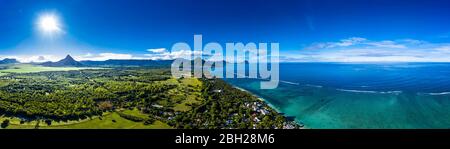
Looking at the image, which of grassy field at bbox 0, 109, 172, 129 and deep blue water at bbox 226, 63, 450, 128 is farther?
deep blue water at bbox 226, 63, 450, 128

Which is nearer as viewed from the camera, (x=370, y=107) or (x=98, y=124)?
(x=98, y=124)

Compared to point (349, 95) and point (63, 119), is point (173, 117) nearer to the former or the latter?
point (63, 119)

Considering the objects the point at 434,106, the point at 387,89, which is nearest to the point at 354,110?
the point at 434,106

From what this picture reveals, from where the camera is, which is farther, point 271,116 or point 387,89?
point 387,89

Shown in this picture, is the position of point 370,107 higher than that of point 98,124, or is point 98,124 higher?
point 98,124

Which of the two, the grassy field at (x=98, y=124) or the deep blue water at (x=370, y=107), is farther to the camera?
the deep blue water at (x=370, y=107)
